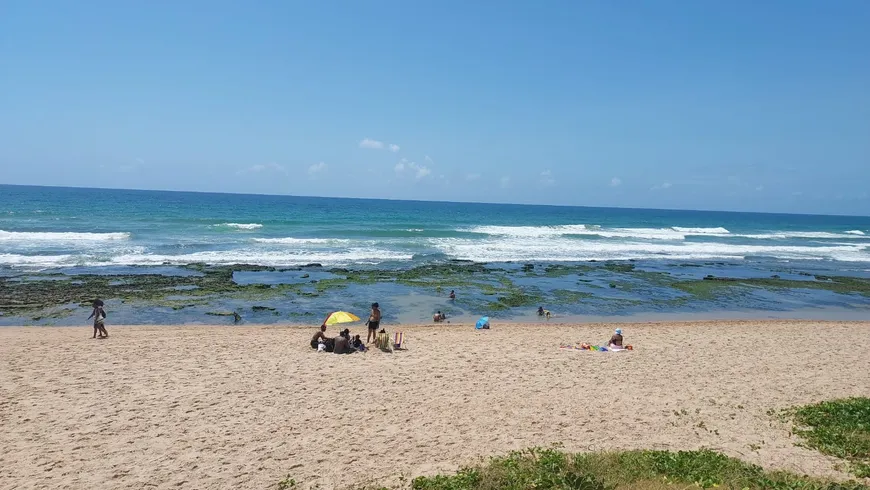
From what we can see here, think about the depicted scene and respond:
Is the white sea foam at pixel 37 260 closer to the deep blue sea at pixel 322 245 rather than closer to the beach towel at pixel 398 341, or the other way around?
the deep blue sea at pixel 322 245

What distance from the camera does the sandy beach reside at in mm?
6742

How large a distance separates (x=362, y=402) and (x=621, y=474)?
4550mm

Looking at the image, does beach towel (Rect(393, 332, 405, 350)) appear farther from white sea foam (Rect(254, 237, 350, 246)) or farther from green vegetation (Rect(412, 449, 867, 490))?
white sea foam (Rect(254, 237, 350, 246))

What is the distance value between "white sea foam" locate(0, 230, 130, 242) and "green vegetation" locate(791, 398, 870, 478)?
128 ft

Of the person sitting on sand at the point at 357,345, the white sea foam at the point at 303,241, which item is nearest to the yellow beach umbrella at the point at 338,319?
the person sitting on sand at the point at 357,345

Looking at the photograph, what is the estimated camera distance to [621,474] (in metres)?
5.82

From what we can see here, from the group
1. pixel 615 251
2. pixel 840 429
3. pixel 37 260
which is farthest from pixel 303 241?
pixel 840 429

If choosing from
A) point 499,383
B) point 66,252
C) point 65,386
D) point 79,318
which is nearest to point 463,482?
point 499,383

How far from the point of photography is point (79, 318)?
1586 centimetres

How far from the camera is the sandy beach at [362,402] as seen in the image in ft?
22.1

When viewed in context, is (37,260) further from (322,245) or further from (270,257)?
(322,245)

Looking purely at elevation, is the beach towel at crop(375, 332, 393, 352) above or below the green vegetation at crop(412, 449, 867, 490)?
below

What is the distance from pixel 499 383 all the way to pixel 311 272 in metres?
17.2

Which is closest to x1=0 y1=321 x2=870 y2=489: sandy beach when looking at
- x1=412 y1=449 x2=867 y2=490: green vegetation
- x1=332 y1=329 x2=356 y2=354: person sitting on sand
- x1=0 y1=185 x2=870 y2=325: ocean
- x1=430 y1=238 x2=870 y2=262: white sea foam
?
x1=332 y1=329 x2=356 y2=354: person sitting on sand
